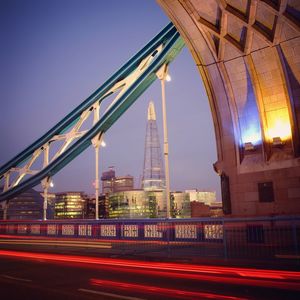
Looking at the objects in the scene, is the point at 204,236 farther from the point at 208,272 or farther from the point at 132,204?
the point at 132,204

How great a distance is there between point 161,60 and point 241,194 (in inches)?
557

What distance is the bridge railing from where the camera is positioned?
10992mm

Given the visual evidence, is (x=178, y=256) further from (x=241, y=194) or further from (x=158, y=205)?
(x=158, y=205)

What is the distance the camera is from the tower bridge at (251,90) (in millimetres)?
14625

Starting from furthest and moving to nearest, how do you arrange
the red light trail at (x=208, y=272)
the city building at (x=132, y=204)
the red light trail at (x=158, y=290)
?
the city building at (x=132, y=204) → the red light trail at (x=208, y=272) → the red light trail at (x=158, y=290)

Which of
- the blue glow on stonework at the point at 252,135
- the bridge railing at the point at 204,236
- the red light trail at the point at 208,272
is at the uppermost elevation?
the blue glow on stonework at the point at 252,135

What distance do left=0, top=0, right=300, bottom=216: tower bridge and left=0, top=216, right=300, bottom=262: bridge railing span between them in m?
3.00

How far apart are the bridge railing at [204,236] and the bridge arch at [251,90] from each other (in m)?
3.10

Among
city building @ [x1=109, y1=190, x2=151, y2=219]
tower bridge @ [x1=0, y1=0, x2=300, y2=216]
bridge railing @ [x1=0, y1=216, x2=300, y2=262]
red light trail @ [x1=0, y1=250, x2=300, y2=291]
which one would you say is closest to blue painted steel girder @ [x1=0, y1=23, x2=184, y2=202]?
tower bridge @ [x1=0, y1=0, x2=300, y2=216]

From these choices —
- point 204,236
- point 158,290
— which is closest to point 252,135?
point 204,236

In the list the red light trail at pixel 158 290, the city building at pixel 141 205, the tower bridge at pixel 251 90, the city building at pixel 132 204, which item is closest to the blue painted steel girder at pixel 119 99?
the tower bridge at pixel 251 90

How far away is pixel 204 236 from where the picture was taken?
40.2ft

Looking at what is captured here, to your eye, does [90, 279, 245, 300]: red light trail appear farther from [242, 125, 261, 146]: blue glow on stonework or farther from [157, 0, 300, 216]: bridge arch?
[242, 125, 261, 146]: blue glow on stonework

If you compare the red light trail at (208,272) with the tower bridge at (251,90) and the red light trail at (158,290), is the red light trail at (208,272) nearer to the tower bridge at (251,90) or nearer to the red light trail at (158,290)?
the red light trail at (158,290)
